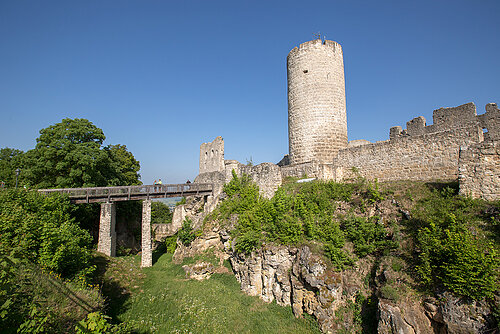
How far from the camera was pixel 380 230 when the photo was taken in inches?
381

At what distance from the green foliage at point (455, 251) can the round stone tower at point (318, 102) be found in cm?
771

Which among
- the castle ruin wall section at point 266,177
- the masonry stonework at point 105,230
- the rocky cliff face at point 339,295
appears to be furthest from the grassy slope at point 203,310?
the castle ruin wall section at point 266,177

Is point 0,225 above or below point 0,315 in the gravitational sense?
above

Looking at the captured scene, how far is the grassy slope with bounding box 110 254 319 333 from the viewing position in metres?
9.48

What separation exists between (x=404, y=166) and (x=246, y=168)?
29.0ft

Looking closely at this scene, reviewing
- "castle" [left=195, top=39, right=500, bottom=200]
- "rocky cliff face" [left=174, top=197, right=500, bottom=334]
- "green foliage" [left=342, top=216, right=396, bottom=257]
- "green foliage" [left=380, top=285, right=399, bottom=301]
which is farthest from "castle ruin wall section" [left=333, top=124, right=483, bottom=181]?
"green foliage" [left=380, top=285, right=399, bottom=301]

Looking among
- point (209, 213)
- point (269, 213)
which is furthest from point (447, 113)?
point (209, 213)

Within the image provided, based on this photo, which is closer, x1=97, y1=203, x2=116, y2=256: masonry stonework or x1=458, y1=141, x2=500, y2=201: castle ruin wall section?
x1=458, y1=141, x2=500, y2=201: castle ruin wall section

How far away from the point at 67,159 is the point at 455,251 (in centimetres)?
2023

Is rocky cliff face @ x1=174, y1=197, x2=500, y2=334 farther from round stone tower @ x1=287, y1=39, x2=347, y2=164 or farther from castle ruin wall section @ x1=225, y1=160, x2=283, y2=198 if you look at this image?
round stone tower @ x1=287, y1=39, x2=347, y2=164

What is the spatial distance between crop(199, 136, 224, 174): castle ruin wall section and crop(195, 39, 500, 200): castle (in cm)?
219

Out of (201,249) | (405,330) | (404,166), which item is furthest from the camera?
(201,249)

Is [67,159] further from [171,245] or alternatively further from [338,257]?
[338,257]

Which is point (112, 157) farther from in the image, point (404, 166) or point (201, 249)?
point (404, 166)
